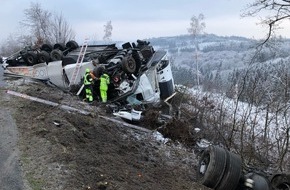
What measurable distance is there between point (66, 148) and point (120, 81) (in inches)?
227

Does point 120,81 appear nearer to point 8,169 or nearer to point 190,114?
point 190,114

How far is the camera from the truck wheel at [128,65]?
39.0 ft

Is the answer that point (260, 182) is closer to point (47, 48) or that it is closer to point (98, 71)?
point (98, 71)

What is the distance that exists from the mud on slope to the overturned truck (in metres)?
Result: 1.90

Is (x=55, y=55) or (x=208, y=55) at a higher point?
(x=55, y=55)

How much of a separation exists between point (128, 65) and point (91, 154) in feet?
19.2

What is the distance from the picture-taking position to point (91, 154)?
6.47 meters

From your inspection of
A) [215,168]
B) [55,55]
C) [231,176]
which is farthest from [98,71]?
[231,176]

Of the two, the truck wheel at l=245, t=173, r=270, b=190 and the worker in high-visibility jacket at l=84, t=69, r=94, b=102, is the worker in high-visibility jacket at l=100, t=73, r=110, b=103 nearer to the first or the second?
the worker in high-visibility jacket at l=84, t=69, r=94, b=102

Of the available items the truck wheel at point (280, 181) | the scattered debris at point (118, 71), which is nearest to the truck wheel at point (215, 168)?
the truck wheel at point (280, 181)

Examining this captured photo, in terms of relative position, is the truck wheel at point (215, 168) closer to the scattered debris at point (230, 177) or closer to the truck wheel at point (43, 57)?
the scattered debris at point (230, 177)

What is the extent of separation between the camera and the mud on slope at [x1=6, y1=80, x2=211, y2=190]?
546 centimetres

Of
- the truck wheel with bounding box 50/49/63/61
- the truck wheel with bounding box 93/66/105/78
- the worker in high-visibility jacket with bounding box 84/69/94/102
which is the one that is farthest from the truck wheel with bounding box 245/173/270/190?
the truck wheel with bounding box 50/49/63/61

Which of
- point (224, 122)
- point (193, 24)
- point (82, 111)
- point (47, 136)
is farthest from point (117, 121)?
point (193, 24)
